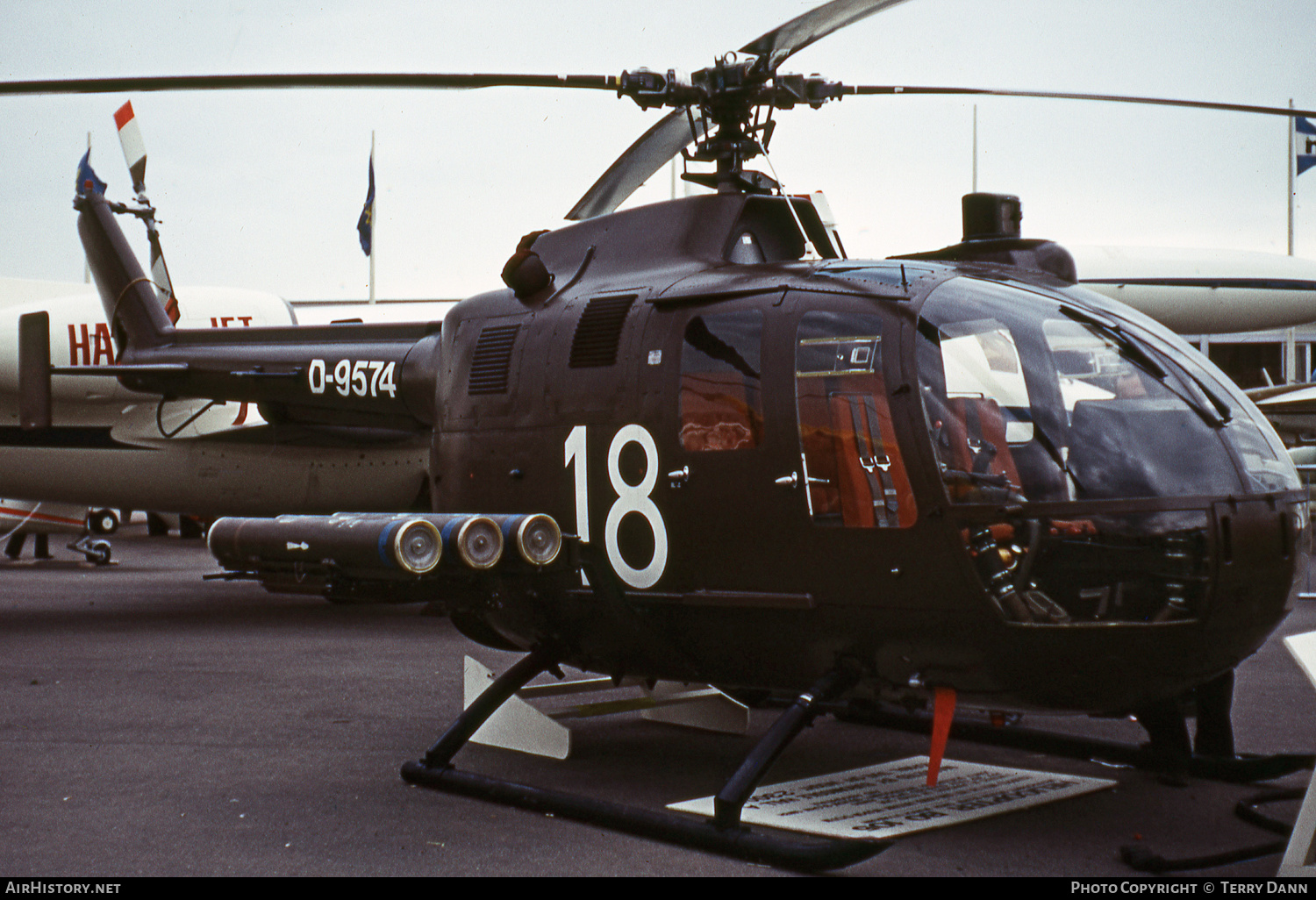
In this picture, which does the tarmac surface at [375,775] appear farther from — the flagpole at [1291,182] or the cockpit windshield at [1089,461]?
the flagpole at [1291,182]

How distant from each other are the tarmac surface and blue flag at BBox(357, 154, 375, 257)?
1959 cm

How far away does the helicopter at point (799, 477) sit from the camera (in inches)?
174

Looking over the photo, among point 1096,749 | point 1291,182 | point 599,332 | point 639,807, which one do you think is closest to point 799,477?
point 599,332

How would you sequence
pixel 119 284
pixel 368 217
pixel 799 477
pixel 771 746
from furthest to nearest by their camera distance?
pixel 368 217
pixel 119 284
pixel 799 477
pixel 771 746

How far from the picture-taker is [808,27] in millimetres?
5047

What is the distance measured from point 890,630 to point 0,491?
37.0 feet

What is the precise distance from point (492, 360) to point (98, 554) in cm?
1581

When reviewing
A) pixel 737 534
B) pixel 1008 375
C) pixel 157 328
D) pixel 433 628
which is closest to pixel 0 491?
pixel 157 328

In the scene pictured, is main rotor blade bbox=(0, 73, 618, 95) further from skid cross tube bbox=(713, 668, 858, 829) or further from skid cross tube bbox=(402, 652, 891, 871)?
skid cross tube bbox=(713, 668, 858, 829)

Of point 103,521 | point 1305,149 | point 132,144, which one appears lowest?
point 103,521

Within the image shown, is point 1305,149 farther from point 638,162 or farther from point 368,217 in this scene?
point 638,162

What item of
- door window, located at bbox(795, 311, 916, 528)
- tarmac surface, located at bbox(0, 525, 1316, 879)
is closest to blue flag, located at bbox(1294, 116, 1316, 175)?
tarmac surface, located at bbox(0, 525, 1316, 879)

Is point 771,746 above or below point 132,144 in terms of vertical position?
below

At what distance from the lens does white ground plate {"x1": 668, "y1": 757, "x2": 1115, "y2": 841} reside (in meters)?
4.90
